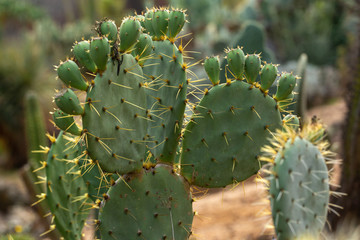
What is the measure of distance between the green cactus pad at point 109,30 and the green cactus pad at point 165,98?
223 millimetres

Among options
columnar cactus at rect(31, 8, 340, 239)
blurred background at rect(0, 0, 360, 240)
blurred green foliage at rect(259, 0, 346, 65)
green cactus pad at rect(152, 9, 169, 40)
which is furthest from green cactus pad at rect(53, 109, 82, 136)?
blurred green foliage at rect(259, 0, 346, 65)

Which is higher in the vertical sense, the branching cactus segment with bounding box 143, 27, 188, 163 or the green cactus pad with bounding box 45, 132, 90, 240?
the branching cactus segment with bounding box 143, 27, 188, 163

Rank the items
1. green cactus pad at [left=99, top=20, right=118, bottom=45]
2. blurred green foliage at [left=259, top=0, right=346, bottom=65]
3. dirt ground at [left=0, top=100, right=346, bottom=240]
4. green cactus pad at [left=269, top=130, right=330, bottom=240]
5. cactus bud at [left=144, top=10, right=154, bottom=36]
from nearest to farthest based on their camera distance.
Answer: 1. green cactus pad at [left=269, top=130, right=330, bottom=240]
2. green cactus pad at [left=99, top=20, right=118, bottom=45]
3. cactus bud at [left=144, top=10, right=154, bottom=36]
4. dirt ground at [left=0, top=100, right=346, bottom=240]
5. blurred green foliage at [left=259, top=0, right=346, bottom=65]

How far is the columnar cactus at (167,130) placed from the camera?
2.06 meters

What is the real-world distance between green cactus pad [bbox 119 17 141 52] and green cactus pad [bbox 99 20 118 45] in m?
0.05

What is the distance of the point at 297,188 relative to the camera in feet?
6.05

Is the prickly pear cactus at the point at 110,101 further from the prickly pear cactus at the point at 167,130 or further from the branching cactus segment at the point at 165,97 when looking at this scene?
the branching cactus segment at the point at 165,97

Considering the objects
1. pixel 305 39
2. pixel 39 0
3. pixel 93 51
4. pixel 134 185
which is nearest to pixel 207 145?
pixel 134 185

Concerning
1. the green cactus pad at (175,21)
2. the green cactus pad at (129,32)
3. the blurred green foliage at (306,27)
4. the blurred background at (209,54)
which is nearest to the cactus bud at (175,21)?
the green cactus pad at (175,21)

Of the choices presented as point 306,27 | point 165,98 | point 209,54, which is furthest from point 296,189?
point 306,27

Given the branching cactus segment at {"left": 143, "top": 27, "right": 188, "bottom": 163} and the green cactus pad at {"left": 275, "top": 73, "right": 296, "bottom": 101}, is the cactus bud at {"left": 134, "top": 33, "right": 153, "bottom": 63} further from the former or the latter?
the green cactus pad at {"left": 275, "top": 73, "right": 296, "bottom": 101}

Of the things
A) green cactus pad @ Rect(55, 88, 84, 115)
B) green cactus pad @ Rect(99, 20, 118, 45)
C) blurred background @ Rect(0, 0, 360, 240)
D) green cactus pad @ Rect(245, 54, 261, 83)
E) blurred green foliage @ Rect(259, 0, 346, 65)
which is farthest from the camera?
blurred green foliage @ Rect(259, 0, 346, 65)

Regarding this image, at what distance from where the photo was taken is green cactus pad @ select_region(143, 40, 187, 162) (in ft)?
7.20

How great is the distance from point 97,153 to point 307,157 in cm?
76
